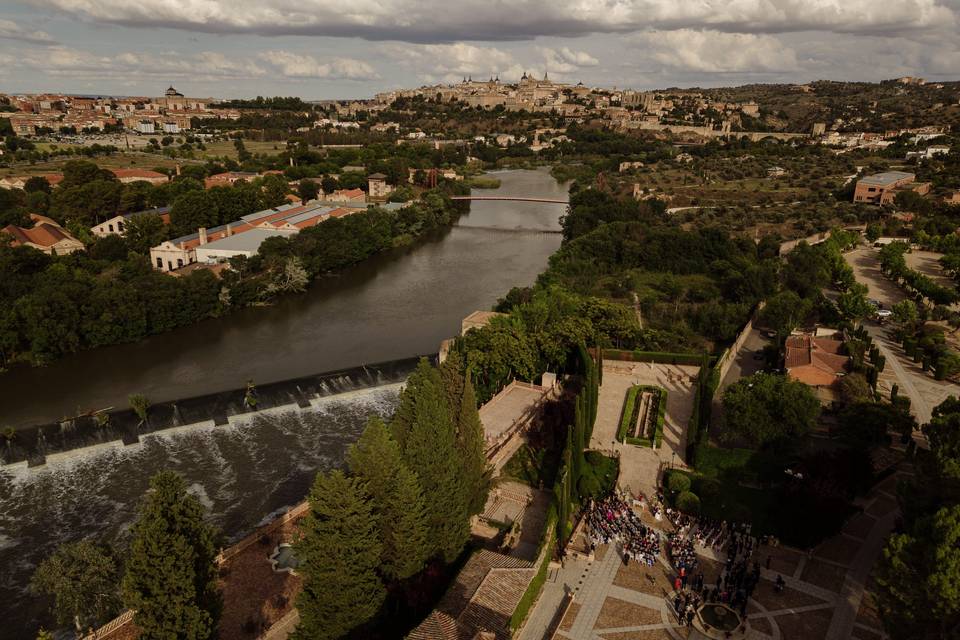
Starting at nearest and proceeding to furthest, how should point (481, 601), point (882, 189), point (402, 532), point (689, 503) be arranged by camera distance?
point (481, 601) → point (402, 532) → point (689, 503) → point (882, 189)

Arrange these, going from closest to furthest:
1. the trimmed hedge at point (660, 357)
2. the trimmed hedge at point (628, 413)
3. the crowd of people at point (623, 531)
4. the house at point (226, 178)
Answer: the crowd of people at point (623, 531) < the trimmed hedge at point (628, 413) < the trimmed hedge at point (660, 357) < the house at point (226, 178)

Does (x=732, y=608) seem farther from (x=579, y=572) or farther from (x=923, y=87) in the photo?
(x=923, y=87)

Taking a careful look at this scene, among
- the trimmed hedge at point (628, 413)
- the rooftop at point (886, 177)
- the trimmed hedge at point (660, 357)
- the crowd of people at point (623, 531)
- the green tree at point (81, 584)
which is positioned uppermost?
the rooftop at point (886, 177)

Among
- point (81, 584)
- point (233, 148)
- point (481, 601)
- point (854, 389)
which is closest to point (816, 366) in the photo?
point (854, 389)

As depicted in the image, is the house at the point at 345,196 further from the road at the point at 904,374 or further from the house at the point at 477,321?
the road at the point at 904,374

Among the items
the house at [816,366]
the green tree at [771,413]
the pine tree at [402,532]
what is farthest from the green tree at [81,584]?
the house at [816,366]

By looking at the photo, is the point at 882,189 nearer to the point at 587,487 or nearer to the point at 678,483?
the point at 678,483

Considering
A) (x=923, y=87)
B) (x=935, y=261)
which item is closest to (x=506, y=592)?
(x=935, y=261)
